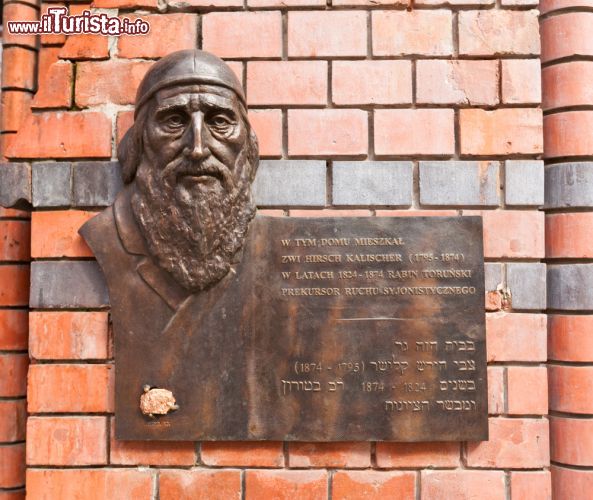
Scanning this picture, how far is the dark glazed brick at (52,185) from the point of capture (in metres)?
1.70

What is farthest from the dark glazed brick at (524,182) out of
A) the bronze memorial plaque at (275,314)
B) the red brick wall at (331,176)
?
the bronze memorial plaque at (275,314)

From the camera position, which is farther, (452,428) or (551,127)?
(551,127)

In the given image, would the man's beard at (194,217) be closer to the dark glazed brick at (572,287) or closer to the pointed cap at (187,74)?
the pointed cap at (187,74)

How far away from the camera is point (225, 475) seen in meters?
1.63


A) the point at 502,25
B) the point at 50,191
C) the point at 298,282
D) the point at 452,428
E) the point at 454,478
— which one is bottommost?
the point at 454,478

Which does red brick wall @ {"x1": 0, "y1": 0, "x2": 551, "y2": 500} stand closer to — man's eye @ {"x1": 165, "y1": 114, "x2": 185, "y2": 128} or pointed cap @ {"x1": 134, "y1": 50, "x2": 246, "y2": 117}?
pointed cap @ {"x1": 134, "y1": 50, "x2": 246, "y2": 117}

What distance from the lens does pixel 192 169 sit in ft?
5.06

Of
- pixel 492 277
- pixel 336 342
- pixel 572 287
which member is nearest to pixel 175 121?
pixel 336 342

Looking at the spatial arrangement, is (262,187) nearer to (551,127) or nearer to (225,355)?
(225,355)

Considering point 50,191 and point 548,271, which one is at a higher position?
point 50,191

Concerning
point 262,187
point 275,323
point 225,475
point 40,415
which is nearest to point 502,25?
point 262,187

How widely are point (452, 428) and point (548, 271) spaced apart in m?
0.61

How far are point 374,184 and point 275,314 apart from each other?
529mm

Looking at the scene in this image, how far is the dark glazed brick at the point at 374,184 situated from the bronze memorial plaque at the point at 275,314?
75mm
